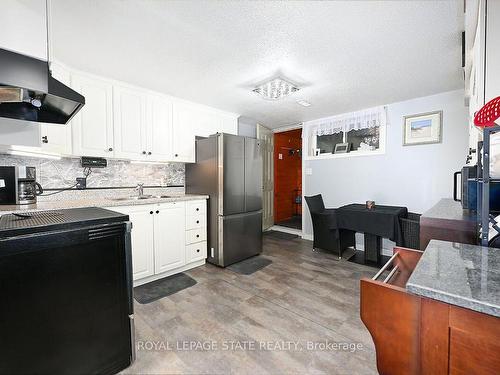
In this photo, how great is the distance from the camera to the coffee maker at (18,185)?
1982mm

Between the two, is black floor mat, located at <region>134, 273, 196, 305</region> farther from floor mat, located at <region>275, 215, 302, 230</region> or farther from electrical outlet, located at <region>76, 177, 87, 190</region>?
floor mat, located at <region>275, 215, 302, 230</region>

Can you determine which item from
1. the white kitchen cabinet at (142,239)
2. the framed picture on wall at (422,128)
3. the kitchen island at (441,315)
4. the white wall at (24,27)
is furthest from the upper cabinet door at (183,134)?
the framed picture on wall at (422,128)

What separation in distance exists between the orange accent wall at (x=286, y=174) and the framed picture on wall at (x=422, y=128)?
2.85 m

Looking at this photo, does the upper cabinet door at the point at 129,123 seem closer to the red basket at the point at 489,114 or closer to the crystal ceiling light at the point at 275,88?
the crystal ceiling light at the point at 275,88

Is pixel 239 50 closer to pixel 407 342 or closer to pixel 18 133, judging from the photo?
pixel 18 133

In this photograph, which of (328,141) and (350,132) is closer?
(350,132)

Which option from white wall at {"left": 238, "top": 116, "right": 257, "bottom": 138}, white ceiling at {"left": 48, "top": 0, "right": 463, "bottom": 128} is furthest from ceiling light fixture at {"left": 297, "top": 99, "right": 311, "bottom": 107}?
white wall at {"left": 238, "top": 116, "right": 257, "bottom": 138}

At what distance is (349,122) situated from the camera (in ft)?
12.8

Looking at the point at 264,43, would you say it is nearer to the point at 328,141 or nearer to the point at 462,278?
the point at 462,278

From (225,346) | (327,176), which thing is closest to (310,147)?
(327,176)

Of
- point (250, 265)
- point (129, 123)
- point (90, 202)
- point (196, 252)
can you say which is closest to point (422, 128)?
point (250, 265)

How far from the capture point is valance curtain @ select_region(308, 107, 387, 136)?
3.59m

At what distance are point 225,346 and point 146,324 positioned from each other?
2.45 feet

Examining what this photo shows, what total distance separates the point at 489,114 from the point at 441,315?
Answer: 2.81 feet
